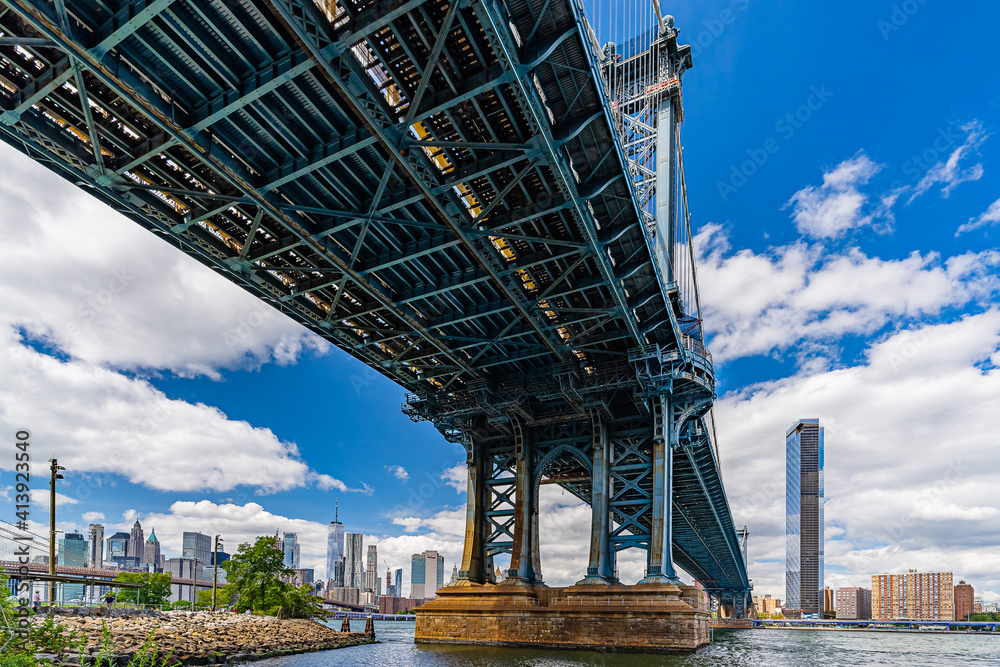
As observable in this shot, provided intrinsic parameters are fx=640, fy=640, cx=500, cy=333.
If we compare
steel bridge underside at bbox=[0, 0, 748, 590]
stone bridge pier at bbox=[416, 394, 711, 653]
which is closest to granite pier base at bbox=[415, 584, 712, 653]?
stone bridge pier at bbox=[416, 394, 711, 653]

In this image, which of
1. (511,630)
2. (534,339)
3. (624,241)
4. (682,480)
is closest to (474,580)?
A: (511,630)

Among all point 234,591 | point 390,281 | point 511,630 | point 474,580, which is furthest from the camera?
point 234,591

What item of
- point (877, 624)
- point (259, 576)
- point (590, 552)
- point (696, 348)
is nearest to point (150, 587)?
point (259, 576)

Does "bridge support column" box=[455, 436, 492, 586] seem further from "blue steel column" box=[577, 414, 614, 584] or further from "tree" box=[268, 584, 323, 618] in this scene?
"tree" box=[268, 584, 323, 618]

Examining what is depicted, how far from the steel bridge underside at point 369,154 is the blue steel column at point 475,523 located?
10.3 m

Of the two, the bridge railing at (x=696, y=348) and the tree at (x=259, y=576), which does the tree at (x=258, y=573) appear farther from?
the bridge railing at (x=696, y=348)

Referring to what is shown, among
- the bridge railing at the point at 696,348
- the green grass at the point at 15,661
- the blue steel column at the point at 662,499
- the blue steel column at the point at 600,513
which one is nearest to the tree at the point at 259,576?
the blue steel column at the point at 600,513

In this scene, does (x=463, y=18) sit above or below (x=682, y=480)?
above

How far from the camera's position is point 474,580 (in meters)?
41.8

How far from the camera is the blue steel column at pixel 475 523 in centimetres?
4212

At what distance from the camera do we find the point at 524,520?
41.3 m

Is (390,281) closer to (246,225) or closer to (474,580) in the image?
(246,225)

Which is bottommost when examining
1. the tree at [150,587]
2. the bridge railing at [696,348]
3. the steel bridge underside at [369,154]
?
Answer: the tree at [150,587]

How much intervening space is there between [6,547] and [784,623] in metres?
222
